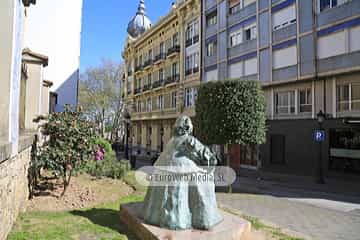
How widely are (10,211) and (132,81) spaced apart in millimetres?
40452

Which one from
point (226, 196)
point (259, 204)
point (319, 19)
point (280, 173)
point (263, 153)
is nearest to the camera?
point (259, 204)

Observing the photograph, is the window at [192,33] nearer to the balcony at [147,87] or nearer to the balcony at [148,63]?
the balcony at [148,63]

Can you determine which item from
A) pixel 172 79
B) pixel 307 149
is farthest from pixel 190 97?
pixel 307 149

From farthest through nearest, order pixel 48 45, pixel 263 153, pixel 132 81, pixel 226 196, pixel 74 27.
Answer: pixel 132 81 → pixel 263 153 → pixel 74 27 → pixel 48 45 → pixel 226 196

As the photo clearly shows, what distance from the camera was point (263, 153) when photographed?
2103 cm

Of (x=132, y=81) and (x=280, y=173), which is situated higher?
(x=132, y=81)

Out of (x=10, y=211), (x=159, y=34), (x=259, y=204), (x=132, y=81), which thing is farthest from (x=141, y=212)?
(x=132, y=81)

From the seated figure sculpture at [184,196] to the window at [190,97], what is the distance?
23157mm

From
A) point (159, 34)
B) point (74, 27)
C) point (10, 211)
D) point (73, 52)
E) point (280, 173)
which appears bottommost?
point (280, 173)

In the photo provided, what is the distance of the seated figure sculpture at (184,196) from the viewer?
17.3ft

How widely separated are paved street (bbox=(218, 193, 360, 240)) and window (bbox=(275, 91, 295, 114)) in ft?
32.0

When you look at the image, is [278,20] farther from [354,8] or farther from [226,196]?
[226,196]

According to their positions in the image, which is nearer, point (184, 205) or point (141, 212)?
point (184, 205)

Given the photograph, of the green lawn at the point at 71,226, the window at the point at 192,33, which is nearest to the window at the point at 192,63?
→ the window at the point at 192,33
